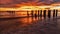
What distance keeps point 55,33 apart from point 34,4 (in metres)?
5.04

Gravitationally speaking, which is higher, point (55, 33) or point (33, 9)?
point (33, 9)

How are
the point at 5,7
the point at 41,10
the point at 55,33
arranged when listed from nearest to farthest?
the point at 55,33 → the point at 41,10 → the point at 5,7

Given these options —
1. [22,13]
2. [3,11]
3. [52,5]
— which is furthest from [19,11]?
[52,5]

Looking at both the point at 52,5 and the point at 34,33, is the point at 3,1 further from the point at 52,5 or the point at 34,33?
the point at 34,33

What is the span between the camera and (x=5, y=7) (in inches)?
346

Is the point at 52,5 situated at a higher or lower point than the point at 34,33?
higher

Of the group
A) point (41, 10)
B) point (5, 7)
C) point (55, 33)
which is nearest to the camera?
point (55, 33)

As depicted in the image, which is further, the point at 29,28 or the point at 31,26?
the point at 31,26

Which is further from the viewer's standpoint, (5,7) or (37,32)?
(5,7)

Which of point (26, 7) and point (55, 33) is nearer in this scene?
point (55, 33)

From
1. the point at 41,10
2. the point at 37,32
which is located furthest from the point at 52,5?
the point at 37,32

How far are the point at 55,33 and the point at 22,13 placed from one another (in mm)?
4508

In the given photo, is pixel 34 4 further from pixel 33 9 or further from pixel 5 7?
pixel 5 7

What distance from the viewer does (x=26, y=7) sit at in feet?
28.6
